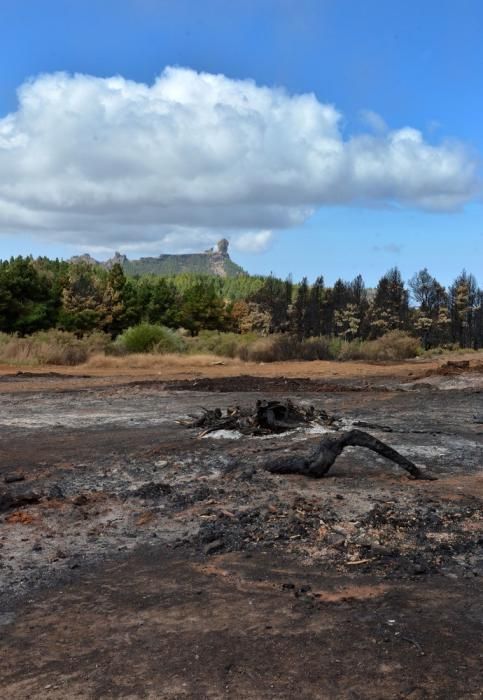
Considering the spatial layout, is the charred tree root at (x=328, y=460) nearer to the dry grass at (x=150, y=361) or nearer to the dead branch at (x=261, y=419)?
the dead branch at (x=261, y=419)

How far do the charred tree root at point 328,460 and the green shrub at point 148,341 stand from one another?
27.2 m

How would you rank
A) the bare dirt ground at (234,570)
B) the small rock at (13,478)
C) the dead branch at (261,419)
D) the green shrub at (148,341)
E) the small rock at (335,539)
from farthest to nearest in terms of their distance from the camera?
the green shrub at (148,341)
the dead branch at (261,419)
the small rock at (13,478)
the small rock at (335,539)
the bare dirt ground at (234,570)

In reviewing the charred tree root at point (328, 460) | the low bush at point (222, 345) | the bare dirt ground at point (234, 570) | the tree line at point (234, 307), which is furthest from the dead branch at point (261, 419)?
the tree line at point (234, 307)

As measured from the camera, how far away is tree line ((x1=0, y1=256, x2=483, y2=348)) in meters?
51.0

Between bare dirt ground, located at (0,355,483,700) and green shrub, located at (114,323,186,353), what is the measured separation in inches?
956

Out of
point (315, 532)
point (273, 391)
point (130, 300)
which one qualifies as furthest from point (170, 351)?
point (315, 532)

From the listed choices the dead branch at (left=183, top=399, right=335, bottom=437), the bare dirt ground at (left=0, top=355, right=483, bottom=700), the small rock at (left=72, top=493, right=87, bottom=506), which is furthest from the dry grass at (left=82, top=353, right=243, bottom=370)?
the small rock at (left=72, top=493, right=87, bottom=506)

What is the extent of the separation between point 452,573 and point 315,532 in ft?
4.13

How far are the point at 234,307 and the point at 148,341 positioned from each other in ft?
133

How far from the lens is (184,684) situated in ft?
11.1

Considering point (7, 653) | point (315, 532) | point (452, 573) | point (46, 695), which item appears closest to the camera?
point (46, 695)

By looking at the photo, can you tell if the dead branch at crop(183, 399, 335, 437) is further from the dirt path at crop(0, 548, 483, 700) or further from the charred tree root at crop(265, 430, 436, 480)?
the dirt path at crop(0, 548, 483, 700)

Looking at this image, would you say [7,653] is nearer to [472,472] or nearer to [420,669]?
[420,669]

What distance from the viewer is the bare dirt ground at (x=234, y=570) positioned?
Answer: 3518mm
